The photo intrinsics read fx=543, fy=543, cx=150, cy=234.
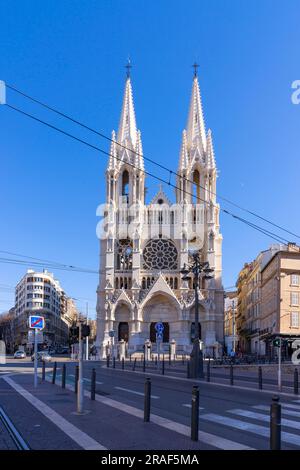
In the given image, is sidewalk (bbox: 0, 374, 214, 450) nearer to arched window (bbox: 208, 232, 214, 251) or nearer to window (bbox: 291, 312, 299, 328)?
window (bbox: 291, 312, 299, 328)

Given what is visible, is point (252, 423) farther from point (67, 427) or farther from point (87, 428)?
point (67, 427)

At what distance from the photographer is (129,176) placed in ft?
255

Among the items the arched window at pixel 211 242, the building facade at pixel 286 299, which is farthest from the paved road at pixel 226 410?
the arched window at pixel 211 242

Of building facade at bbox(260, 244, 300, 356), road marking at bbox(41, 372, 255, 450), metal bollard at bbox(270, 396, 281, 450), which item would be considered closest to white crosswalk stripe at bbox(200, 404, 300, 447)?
road marking at bbox(41, 372, 255, 450)

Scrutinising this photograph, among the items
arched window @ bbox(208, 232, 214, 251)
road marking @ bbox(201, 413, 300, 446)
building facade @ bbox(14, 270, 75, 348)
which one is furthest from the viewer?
building facade @ bbox(14, 270, 75, 348)

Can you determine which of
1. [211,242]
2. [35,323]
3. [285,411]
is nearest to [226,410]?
[285,411]

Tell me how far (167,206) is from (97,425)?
66248mm

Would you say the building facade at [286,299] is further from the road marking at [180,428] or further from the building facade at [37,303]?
the building facade at [37,303]

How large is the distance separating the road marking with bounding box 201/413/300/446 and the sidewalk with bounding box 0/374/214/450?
157 cm

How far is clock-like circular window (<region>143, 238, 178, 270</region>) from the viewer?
75125 millimetres

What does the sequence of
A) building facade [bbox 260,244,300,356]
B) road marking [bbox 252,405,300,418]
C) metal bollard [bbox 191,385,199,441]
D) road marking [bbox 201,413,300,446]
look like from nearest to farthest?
metal bollard [bbox 191,385,199,441], road marking [bbox 201,413,300,446], road marking [bbox 252,405,300,418], building facade [bbox 260,244,300,356]

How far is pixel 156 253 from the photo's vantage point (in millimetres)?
75688

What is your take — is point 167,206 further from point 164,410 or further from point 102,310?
point 164,410
